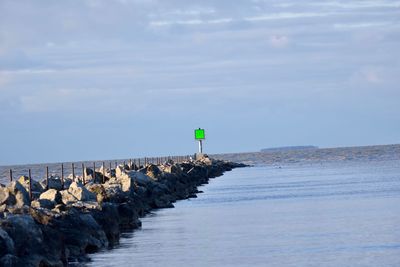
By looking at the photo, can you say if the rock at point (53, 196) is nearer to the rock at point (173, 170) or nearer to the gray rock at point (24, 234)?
the gray rock at point (24, 234)

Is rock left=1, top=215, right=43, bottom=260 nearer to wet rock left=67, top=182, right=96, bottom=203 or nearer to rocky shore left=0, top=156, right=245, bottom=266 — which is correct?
rocky shore left=0, top=156, right=245, bottom=266

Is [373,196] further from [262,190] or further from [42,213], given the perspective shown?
[42,213]

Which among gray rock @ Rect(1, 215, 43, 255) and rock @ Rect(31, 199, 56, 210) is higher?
rock @ Rect(31, 199, 56, 210)

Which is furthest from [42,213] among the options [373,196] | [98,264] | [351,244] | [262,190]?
[262,190]

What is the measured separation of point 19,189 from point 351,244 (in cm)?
971

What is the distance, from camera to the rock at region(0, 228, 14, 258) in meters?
18.8

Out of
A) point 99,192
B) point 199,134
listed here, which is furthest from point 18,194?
point 199,134

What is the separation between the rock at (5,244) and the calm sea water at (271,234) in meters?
3.15

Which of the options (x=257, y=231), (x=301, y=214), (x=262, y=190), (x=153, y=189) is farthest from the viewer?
(x=262, y=190)

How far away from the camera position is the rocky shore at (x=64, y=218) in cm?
1994

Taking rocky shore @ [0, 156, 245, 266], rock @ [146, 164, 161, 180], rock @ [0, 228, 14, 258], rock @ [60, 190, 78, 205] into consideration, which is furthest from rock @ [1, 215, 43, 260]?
rock @ [146, 164, 161, 180]

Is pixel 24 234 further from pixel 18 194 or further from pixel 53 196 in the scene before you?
pixel 18 194

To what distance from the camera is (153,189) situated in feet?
A: 142

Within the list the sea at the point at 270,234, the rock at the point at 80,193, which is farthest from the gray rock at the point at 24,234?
the rock at the point at 80,193
